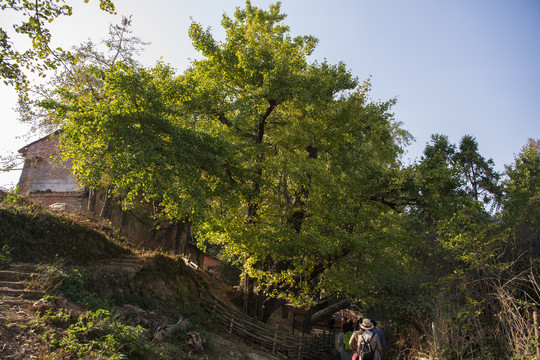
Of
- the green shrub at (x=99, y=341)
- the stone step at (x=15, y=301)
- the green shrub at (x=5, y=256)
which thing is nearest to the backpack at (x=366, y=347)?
the green shrub at (x=99, y=341)

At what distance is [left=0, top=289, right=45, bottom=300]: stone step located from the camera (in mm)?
7348

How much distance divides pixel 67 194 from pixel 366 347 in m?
20.0

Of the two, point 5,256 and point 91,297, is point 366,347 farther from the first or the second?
point 5,256

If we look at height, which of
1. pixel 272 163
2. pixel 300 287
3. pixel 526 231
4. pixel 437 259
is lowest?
pixel 300 287

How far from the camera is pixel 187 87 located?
39.0 ft

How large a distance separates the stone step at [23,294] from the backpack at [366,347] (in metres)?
7.27

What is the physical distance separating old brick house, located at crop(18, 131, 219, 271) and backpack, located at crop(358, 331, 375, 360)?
535 inches

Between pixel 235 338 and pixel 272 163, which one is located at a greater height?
pixel 272 163

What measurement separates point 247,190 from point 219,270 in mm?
13264

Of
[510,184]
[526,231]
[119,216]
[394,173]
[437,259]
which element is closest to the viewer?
[526,231]

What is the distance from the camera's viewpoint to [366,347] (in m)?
8.51

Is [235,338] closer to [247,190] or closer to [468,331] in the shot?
[247,190]

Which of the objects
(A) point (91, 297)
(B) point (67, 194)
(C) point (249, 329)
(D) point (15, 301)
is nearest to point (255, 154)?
(C) point (249, 329)

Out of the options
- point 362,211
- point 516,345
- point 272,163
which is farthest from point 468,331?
point 272,163
